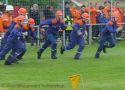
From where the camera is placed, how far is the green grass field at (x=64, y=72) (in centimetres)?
1580

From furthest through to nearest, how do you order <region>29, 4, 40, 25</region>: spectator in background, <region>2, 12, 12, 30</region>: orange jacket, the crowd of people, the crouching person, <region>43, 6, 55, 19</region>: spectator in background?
<region>43, 6, 55, 19</region>: spectator in background
<region>29, 4, 40, 25</region>: spectator in background
<region>2, 12, 12, 30</region>: orange jacket
the crowd of people
the crouching person

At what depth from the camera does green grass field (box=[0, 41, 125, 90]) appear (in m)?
15.8

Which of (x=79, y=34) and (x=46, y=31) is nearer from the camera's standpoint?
(x=79, y=34)

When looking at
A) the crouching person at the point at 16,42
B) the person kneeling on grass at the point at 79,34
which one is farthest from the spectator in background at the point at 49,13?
the crouching person at the point at 16,42

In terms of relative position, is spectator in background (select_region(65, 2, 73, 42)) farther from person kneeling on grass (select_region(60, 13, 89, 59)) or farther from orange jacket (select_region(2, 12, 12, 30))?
person kneeling on grass (select_region(60, 13, 89, 59))

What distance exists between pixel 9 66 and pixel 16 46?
2.43 ft

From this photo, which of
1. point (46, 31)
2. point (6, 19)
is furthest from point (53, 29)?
point (6, 19)

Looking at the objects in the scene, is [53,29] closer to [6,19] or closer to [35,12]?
[6,19]

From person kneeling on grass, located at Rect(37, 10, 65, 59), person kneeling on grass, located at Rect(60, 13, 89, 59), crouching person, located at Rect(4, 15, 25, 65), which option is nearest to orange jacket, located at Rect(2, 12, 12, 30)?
person kneeling on grass, located at Rect(37, 10, 65, 59)

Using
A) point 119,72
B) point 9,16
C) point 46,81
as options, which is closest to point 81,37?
point 9,16

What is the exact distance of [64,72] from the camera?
19.1 metres

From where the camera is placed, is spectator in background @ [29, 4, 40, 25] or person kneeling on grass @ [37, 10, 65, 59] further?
spectator in background @ [29, 4, 40, 25]

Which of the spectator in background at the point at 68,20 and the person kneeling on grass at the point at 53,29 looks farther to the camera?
the spectator in background at the point at 68,20

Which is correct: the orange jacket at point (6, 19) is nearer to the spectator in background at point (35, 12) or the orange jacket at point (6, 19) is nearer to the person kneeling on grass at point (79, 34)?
the person kneeling on grass at point (79, 34)
